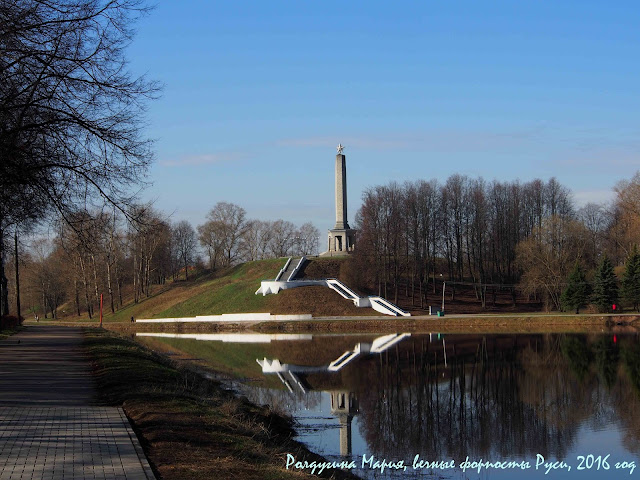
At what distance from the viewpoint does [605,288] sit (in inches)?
2109

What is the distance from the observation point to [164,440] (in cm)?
999

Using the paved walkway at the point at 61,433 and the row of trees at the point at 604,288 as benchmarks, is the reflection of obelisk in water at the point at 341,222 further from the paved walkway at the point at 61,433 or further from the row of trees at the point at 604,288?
the paved walkway at the point at 61,433

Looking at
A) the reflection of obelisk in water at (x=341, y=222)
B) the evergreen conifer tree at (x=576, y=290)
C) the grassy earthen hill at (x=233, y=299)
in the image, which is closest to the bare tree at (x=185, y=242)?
the grassy earthen hill at (x=233, y=299)

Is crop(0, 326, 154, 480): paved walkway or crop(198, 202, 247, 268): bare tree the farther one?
crop(198, 202, 247, 268): bare tree

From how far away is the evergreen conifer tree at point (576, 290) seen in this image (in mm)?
55344

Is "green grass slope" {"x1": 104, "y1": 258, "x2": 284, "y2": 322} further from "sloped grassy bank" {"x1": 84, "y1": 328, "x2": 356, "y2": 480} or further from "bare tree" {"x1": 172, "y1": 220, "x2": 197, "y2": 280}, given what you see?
"sloped grassy bank" {"x1": 84, "y1": 328, "x2": 356, "y2": 480}

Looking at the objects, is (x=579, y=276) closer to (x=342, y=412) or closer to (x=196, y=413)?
(x=342, y=412)

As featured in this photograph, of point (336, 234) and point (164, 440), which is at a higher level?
point (336, 234)

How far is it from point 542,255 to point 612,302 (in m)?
7.76

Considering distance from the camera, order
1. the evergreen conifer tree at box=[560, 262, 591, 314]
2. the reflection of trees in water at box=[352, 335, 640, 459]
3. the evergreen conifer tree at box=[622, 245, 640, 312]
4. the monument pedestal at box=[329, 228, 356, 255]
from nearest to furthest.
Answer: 1. the reflection of trees in water at box=[352, 335, 640, 459]
2. the evergreen conifer tree at box=[622, 245, 640, 312]
3. the evergreen conifer tree at box=[560, 262, 591, 314]
4. the monument pedestal at box=[329, 228, 356, 255]

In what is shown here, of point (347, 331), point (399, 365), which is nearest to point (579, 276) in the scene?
point (347, 331)

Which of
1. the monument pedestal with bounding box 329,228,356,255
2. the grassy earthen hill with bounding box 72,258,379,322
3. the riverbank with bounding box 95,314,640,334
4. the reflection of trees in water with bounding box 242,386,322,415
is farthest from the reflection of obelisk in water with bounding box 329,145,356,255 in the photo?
the reflection of trees in water with bounding box 242,386,322,415

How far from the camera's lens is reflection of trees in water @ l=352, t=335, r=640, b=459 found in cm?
1442

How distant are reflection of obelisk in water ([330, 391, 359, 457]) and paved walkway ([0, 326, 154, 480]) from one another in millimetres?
4736
